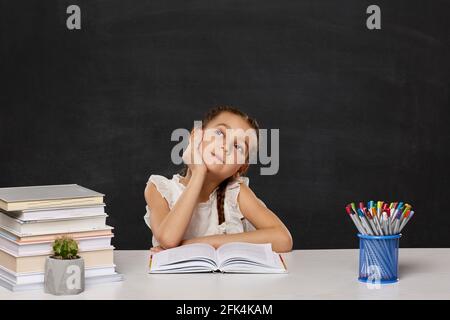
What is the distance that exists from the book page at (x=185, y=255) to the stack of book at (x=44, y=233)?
0.14 meters

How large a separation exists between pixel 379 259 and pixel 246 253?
1.13 feet

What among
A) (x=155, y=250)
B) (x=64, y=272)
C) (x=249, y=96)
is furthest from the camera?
(x=249, y=96)

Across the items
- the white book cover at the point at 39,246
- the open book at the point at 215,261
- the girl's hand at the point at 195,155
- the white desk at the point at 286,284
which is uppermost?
the girl's hand at the point at 195,155

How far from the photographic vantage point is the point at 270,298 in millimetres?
1871

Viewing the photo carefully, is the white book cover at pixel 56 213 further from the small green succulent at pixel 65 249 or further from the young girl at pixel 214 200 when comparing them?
the young girl at pixel 214 200

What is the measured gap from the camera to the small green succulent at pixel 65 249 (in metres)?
1.92

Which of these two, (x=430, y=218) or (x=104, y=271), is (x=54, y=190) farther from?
(x=430, y=218)

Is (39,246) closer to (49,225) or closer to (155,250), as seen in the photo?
(49,225)

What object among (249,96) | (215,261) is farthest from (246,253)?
(249,96)

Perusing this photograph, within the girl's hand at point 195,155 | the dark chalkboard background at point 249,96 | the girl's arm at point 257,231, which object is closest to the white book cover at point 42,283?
the girl's arm at point 257,231

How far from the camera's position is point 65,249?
6.30 feet

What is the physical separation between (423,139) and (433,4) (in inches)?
27.1

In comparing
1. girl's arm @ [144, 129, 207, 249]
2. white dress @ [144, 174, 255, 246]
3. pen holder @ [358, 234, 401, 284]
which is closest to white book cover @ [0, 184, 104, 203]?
girl's arm @ [144, 129, 207, 249]

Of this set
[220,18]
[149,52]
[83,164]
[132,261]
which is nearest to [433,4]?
[220,18]
